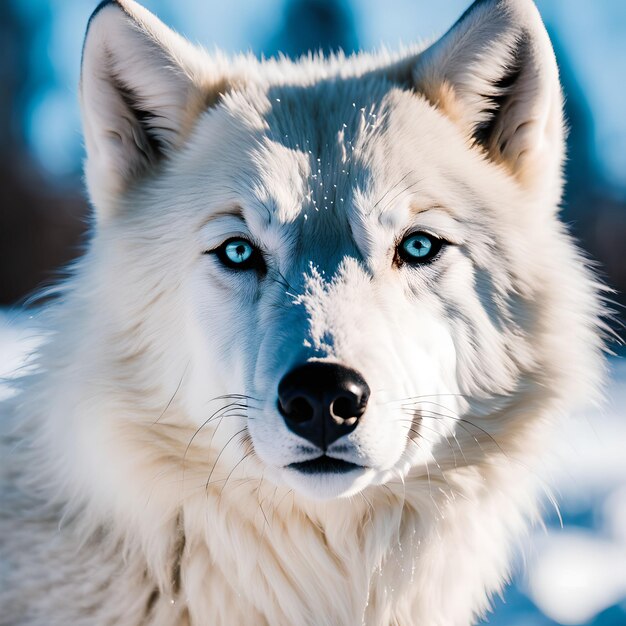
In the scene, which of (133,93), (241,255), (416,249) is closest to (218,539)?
(241,255)

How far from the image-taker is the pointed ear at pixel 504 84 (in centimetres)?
265

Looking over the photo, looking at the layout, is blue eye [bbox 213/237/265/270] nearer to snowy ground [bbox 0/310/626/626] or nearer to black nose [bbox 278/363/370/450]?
black nose [bbox 278/363/370/450]

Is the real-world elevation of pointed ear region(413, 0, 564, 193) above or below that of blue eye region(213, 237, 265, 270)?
above

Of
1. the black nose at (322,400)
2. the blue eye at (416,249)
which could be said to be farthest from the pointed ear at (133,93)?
the black nose at (322,400)

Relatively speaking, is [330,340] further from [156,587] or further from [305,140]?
[156,587]

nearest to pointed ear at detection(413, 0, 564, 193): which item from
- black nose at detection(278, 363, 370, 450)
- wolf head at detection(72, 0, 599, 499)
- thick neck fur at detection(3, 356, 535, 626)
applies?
wolf head at detection(72, 0, 599, 499)

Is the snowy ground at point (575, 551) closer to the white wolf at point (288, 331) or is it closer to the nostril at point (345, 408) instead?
the white wolf at point (288, 331)

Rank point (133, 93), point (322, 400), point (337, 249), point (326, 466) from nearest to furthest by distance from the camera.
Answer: point (322, 400) < point (326, 466) < point (337, 249) < point (133, 93)

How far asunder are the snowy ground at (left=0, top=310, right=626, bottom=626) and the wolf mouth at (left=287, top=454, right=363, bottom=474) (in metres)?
1.03

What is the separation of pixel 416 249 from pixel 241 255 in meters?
0.57

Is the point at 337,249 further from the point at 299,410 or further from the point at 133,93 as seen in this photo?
the point at 133,93

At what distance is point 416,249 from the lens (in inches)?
97.7

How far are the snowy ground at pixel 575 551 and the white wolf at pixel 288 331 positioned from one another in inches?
14.5

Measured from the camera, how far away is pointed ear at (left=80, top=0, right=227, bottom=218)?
262 centimetres
